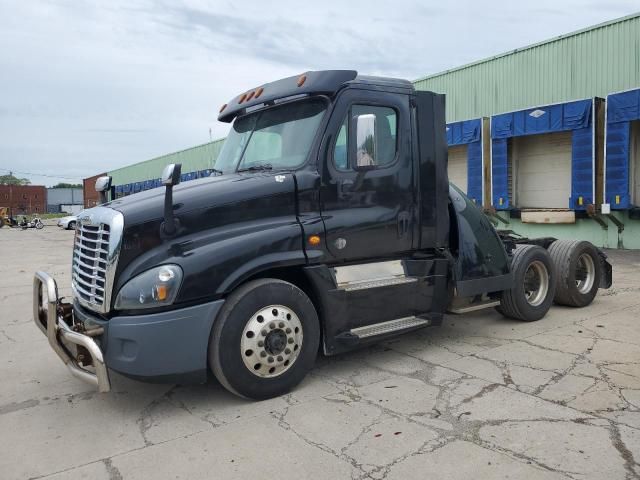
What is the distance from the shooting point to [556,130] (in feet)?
51.2

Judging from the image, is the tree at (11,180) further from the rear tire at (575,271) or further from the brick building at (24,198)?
the rear tire at (575,271)

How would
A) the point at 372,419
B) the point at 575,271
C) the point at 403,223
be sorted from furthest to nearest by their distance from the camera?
the point at 575,271 < the point at 403,223 < the point at 372,419

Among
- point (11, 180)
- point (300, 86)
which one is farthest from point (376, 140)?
point (11, 180)

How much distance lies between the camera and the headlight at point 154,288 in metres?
3.80

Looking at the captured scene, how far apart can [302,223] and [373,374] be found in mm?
1541

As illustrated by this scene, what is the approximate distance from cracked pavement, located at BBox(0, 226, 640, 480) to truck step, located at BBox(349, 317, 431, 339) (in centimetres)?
38

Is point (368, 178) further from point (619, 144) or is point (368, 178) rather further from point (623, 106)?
point (623, 106)

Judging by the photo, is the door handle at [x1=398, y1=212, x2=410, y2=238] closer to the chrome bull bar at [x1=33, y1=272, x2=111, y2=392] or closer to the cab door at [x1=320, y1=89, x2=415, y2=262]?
the cab door at [x1=320, y1=89, x2=415, y2=262]

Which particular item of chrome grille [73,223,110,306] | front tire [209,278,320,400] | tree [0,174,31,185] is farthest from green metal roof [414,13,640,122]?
tree [0,174,31,185]

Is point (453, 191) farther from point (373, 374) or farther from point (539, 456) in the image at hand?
point (539, 456)

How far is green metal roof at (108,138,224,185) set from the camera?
34.0 meters

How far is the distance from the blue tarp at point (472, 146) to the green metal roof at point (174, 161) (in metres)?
9.30

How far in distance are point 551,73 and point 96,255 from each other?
1546cm

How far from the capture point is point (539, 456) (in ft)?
10.7
